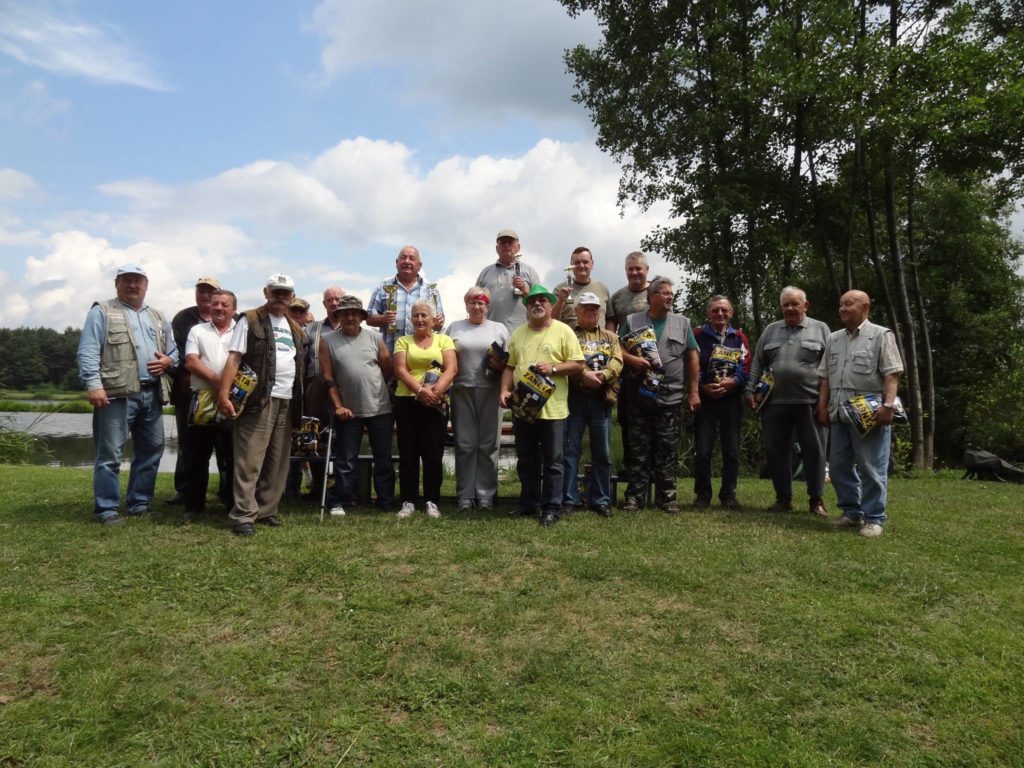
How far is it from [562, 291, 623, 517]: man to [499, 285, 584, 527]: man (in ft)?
0.67

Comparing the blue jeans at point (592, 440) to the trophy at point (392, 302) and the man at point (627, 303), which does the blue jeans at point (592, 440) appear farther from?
the trophy at point (392, 302)

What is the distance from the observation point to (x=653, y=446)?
6.48 metres

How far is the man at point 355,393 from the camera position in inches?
240

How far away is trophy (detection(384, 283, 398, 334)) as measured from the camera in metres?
6.73

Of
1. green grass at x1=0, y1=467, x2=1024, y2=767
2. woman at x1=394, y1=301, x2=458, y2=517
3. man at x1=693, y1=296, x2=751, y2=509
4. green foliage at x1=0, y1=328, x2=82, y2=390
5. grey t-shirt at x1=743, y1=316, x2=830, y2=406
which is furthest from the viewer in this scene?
green foliage at x1=0, y1=328, x2=82, y2=390

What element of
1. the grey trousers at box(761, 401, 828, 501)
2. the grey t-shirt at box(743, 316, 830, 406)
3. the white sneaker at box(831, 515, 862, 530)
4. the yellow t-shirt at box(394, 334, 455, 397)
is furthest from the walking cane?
the white sneaker at box(831, 515, 862, 530)

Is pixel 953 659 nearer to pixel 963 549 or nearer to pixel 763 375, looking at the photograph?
pixel 963 549

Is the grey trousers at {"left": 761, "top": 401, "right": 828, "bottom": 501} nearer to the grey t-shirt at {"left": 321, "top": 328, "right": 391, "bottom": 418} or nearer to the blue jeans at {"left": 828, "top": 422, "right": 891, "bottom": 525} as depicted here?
the blue jeans at {"left": 828, "top": 422, "right": 891, "bottom": 525}

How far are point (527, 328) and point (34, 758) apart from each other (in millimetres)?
4484

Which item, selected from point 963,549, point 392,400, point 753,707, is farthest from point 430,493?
point 963,549

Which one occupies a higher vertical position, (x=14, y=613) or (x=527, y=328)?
(x=527, y=328)

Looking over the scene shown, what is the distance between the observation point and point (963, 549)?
5.39 metres

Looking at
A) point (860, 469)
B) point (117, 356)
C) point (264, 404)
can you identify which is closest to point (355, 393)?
point (264, 404)

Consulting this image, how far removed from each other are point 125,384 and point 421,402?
2.44 metres
